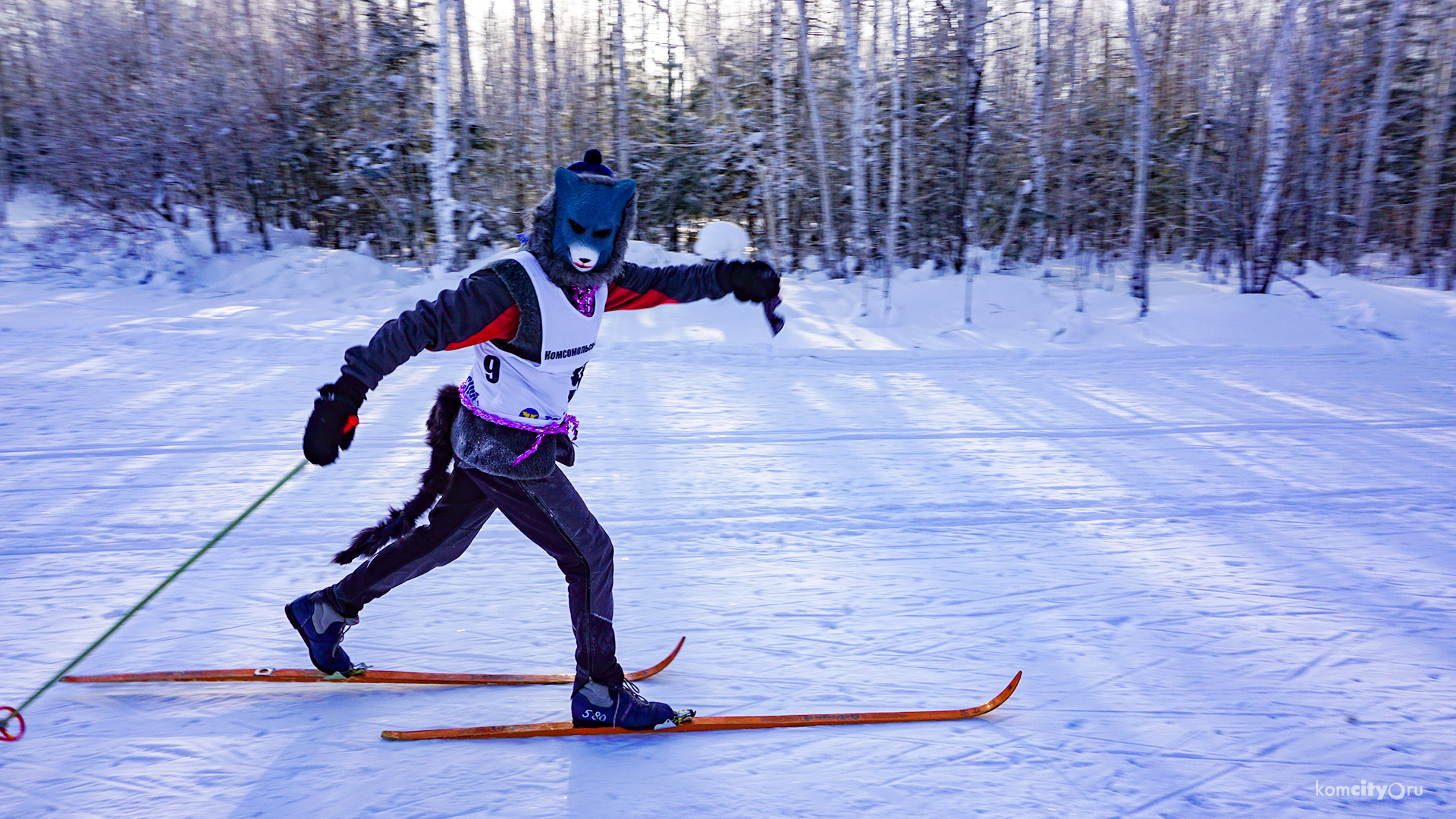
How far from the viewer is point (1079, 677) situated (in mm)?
2779

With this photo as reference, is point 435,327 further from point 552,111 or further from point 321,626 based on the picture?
point 552,111

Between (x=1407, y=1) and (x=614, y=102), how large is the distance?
37.1 feet

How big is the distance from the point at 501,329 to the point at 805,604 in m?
1.65

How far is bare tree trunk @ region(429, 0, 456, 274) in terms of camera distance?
10070 mm

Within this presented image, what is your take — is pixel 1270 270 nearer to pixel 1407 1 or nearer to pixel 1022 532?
pixel 1407 1

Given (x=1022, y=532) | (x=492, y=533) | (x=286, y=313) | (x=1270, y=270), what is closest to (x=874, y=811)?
(x=1022, y=532)

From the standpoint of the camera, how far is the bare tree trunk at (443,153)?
10070mm

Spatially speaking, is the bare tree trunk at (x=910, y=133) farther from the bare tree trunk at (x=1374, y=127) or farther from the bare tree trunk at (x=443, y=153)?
the bare tree trunk at (x=1374, y=127)

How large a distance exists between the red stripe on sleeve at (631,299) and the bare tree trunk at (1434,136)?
1242 cm

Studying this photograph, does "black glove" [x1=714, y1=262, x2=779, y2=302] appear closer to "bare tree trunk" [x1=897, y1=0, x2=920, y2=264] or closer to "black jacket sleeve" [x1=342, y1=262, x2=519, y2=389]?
"black jacket sleeve" [x1=342, y1=262, x2=519, y2=389]

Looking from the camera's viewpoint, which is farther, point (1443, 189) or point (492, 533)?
point (1443, 189)

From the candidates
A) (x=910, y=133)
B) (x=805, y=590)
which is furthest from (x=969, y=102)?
(x=805, y=590)

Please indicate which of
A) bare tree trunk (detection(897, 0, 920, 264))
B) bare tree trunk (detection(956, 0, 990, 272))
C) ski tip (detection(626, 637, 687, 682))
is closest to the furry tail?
ski tip (detection(626, 637, 687, 682))

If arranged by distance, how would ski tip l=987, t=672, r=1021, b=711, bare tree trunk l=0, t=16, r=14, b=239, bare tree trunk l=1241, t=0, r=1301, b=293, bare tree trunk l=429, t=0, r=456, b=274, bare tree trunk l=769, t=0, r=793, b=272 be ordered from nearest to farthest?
ski tip l=987, t=672, r=1021, b=711
bare tree trunk l=1241, t=0, r=1301, b=293
bare tree trunk l=429, t=0, r=456, b=274
bare tree trunk l=769, t=0, r=793, b=272
bare tree trunk l=0, t=16, r=14, b=239
